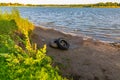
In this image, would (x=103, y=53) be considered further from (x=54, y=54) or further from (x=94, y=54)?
(x=54, y=54)

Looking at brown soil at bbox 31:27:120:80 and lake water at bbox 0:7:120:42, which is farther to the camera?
lake water at bbox 0:7:120:42

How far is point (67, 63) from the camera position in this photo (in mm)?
9711

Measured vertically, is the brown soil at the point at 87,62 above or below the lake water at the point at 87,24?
above

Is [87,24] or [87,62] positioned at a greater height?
[87,62]

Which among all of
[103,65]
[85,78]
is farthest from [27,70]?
[103,65]

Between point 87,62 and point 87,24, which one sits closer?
point 87,62

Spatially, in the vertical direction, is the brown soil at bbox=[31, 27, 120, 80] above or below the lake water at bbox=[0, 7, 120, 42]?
above

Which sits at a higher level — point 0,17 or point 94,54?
point 0,17

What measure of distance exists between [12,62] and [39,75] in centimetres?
69

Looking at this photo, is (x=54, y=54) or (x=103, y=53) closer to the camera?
(x=54, y=54)

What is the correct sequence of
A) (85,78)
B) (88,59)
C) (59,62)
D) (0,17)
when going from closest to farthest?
(85,78) → (59,62) → (88,59) → (0,17)

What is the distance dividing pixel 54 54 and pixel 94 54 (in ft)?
5.69

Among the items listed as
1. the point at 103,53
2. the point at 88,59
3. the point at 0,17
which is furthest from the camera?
the point at 103,53

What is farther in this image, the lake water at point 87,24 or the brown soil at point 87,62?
the lake water at point 87,24
